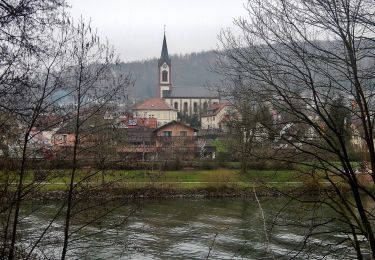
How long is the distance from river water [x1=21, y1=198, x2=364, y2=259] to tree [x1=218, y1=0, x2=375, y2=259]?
382 cm

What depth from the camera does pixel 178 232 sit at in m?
18.5

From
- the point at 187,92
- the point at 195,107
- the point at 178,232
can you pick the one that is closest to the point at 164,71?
the point at 187,92

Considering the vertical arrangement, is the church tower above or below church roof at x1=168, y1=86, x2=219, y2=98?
above

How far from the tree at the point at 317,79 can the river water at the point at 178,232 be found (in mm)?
3824

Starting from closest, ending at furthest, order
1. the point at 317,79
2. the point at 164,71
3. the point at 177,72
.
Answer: the point at 317,79 → the point at 164,71 → the point at 177,72

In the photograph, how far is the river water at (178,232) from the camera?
12.2 m

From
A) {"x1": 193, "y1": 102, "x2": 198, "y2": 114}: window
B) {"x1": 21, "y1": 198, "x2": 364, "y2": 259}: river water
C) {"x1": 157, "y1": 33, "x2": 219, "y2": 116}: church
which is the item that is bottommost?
{"x1": 21, "y1": 198, "x2": 364, "y2": 259}: river water

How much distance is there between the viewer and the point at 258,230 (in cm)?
1858

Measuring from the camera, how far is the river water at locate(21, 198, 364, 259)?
1220 cm

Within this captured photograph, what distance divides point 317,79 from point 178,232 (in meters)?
13.6

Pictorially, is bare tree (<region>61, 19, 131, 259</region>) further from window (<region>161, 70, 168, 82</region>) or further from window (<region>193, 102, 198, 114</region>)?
window (<region>161, 70, 168, 82</region>)

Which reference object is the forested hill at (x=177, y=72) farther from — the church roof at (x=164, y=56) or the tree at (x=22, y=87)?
the tree at (x=22, y=87)

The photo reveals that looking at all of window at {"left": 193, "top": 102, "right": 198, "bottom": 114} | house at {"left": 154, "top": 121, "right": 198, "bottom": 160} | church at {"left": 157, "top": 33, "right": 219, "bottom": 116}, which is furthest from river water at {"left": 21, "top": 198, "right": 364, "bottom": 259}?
church at {"left": 157, "top": 33, "right": 219, "bottom": 116}

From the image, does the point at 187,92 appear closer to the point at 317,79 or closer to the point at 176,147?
the point at 176,147
